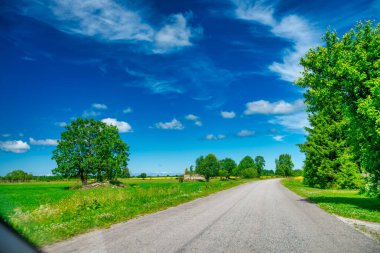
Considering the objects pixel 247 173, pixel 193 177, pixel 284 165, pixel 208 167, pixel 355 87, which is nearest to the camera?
pixel 355 87

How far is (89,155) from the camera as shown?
191 ft

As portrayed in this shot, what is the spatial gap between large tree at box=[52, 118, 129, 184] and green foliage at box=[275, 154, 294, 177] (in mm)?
139787

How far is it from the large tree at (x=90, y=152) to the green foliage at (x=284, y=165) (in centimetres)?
13979

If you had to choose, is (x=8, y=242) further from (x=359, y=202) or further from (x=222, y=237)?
(x=359, y=202)

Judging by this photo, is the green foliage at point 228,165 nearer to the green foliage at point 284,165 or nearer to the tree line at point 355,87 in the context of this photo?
the green foliage at point 284,165

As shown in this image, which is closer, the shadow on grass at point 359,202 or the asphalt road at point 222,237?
the asphalt road at point 222,237

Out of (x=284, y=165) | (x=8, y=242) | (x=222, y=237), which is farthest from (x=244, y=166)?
(x=8, y=242)

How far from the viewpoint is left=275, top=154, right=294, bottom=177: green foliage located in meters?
182

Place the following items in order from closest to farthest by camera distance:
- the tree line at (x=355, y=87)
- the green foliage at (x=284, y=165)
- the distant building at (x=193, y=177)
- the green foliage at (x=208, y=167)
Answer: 1. the tree line at (x=355, y=87)
2. the distant building at (x=193, y=177)
3. the green foliage at (x=208, y=167)
4. the green foliage at (x=284, y=165)

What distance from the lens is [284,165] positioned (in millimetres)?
184250

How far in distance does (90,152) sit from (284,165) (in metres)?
149

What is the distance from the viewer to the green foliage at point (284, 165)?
18200 centimetres

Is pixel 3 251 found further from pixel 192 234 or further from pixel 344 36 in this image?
pixel 344 36

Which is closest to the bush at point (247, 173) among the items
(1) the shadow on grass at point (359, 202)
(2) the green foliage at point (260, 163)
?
(2) the green foliage at point (260, 163)
